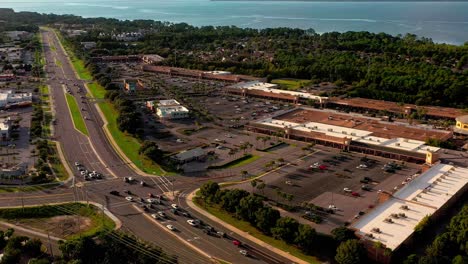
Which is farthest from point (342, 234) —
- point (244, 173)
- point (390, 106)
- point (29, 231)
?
point (390, 106)

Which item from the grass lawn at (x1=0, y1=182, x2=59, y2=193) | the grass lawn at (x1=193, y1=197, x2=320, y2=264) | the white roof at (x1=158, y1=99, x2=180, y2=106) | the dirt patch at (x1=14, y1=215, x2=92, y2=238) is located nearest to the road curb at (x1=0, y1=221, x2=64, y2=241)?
the dirt patch at (x1=14, y1=215, x2=92, y2=238)

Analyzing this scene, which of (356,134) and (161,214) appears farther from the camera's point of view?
(356,134)

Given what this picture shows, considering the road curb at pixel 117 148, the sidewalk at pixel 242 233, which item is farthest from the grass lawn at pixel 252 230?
the road curb at pixel 117 148

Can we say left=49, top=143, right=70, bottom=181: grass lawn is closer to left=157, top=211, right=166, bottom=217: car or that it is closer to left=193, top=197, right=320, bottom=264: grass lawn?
left=157, top=211, right=166, bottom=217: car

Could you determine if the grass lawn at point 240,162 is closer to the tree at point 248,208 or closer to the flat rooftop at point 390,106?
the tree at point 248,208

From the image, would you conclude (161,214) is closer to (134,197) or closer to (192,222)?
(192,222)

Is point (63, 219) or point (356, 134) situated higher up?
point (356, 134)

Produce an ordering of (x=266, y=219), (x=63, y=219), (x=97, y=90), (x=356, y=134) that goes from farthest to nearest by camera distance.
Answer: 1. (x=97, y=90)
2. (x=356, y=134)
3. (x=63, y=219)
4. (x=266, y=219)
